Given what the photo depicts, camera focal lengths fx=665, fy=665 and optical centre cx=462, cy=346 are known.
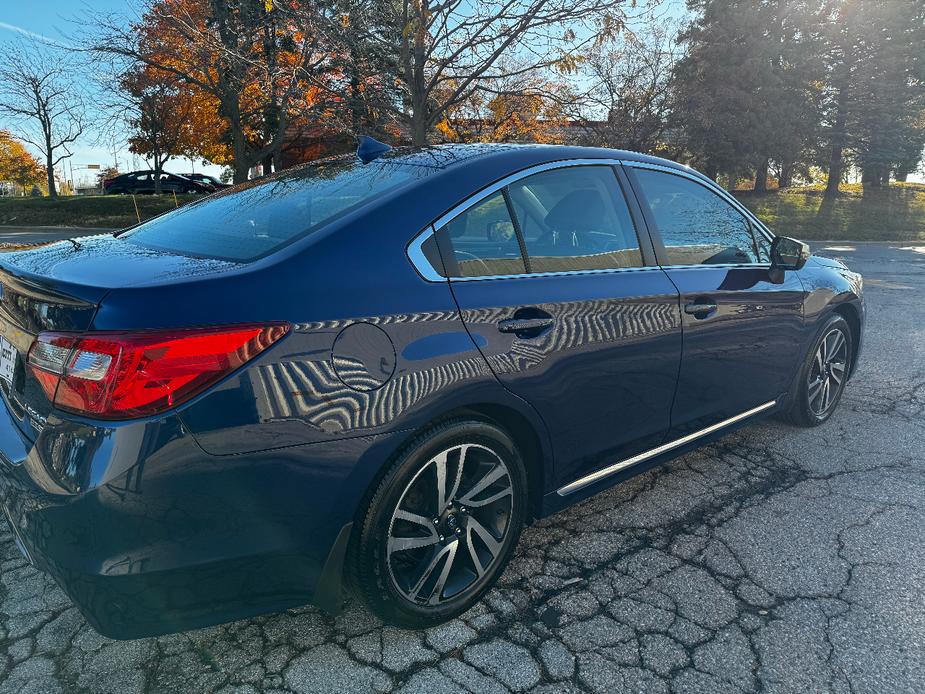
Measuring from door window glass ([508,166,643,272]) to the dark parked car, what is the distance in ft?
0.04

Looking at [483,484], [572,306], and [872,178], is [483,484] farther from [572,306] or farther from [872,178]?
[872,178]

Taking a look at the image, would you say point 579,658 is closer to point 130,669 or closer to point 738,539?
point 738,539

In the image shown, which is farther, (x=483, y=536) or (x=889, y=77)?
(x=889, y=77)

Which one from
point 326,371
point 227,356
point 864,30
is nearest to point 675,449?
point 326,371

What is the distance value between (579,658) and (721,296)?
1726mm

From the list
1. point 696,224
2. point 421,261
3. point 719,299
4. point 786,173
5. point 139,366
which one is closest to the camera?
point 139,366

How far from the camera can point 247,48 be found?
43.3ft

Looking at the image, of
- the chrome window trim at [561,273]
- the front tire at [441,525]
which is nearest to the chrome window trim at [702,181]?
the chrome window trim at [561,273]

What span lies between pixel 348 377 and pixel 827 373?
3412 millimetres

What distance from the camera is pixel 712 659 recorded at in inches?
83.1

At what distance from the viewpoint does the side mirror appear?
3443mm

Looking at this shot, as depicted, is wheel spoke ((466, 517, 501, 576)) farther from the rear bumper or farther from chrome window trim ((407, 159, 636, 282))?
chrome window trim ((407, 159, 636, 282))

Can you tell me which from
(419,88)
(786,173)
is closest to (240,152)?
(419,88)

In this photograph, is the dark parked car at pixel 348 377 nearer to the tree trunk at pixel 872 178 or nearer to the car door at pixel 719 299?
the car door at pixel 719 299
